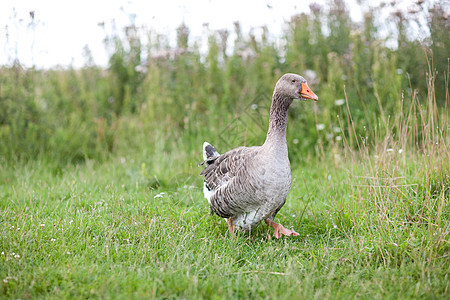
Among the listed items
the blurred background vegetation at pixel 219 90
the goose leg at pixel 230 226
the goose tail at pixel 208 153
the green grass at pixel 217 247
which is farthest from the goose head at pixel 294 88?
the blurred background vegetation at pixel 219 90

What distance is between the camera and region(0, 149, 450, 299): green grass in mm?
2857

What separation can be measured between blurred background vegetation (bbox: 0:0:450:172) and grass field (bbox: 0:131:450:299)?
162 centimetres

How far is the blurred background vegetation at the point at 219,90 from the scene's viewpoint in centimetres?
→ 655

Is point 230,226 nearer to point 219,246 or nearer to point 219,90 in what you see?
point 219,246

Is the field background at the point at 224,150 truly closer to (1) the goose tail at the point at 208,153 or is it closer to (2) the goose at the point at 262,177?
(2) the goose at the point at 262,177

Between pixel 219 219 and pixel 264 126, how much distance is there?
2733 mm

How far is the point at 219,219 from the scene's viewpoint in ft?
14.6

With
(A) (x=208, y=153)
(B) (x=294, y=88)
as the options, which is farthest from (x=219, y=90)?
(B) (x=294, y=88)

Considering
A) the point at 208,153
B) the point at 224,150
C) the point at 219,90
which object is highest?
the point at 219,90

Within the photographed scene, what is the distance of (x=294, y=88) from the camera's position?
372 centimetres

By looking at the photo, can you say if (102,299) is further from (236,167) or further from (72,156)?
(72,156)

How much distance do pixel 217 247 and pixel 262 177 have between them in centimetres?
77

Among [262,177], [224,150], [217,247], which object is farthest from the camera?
[224,150]

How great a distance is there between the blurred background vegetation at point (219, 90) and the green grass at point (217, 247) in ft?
5.27
